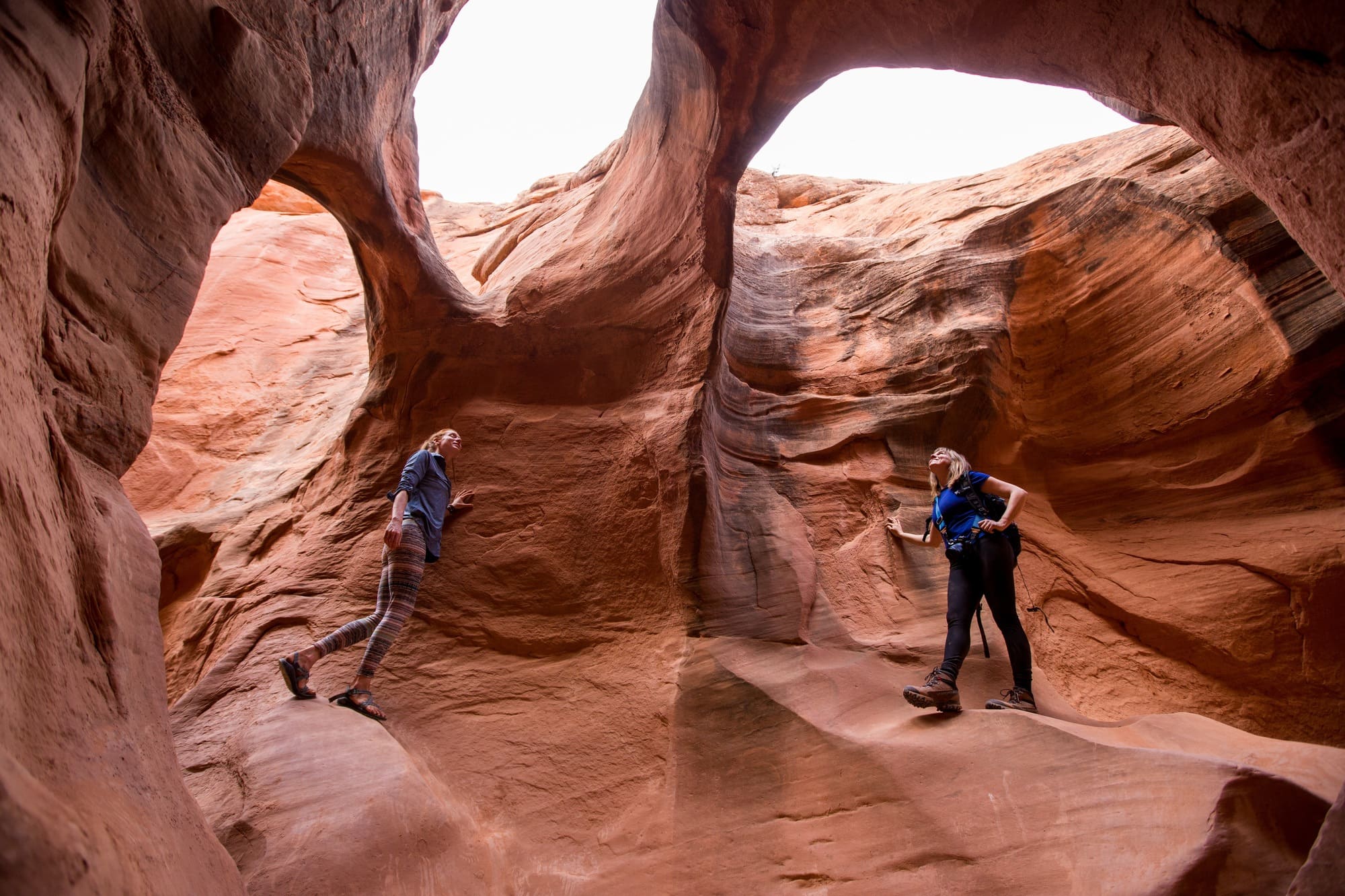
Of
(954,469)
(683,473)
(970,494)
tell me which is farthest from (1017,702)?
Result: (683,473)

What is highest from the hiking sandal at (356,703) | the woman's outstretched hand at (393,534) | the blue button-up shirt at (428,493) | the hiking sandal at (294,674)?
the blue button-up shirt at (428,493)

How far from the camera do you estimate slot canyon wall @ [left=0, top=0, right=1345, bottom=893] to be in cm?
316

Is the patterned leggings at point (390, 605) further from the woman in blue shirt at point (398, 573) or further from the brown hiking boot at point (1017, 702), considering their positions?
the brown hiking boot at point (1017, 702)

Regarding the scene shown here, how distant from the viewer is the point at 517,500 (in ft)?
21.0

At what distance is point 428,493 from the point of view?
18.6 feet

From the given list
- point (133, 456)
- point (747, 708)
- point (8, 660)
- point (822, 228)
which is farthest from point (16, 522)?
point (822, 228)

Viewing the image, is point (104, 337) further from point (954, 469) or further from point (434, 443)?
point (954, 469)

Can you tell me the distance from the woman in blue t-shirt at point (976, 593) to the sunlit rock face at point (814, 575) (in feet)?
0.74

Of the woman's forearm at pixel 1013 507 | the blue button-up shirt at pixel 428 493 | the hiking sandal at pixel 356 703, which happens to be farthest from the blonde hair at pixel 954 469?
the hiking sandal at pixel 356 703

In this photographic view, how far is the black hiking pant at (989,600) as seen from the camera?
506 cm

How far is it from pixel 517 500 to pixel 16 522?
411 centimetres

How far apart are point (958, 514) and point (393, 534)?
3639mm

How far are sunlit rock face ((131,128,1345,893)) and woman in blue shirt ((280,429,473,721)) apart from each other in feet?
0.60

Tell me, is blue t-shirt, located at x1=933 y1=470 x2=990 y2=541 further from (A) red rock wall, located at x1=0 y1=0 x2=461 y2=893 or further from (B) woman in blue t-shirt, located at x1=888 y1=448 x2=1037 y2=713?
(A) red rock wall, located at x1=0 y1=0 x2=461 y2=893
